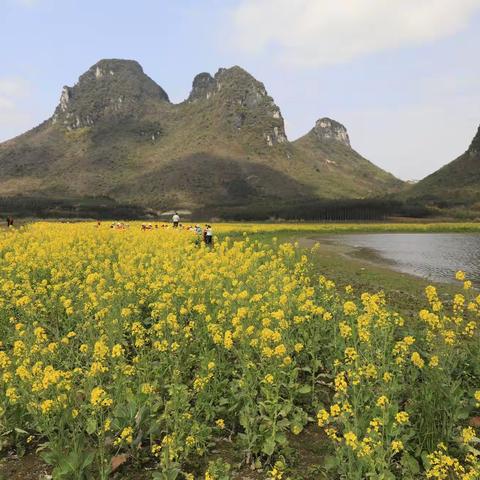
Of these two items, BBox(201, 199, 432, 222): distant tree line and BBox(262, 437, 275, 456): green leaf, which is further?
BBox(201, 199, 432, 222): distant tree line

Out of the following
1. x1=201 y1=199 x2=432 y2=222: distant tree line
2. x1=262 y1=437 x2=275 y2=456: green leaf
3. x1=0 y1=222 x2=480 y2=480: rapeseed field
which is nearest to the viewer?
x1=0 y1=222 x2=480 y2=480: rapeseed field

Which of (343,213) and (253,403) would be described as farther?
(343,213)

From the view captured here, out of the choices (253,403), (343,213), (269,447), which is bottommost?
(269,447)

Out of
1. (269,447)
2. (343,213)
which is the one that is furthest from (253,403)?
(343,213)

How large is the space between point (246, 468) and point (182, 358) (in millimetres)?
2341

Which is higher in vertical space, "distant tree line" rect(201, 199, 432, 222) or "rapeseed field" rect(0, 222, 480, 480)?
"distant tree line" rect(201, 199, 432, 222)

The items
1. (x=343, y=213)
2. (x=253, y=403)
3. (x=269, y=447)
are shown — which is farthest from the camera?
(x=343, y=213)

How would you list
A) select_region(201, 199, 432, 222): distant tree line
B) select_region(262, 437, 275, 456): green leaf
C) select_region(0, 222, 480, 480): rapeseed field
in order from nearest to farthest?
select_region(0, 222, 480, 480): rapeseed field, select_region(262, 437, 275, 456): green leaf, select_region(201, 199, 432, 222): distant tree line

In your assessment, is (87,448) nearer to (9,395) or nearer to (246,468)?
(9,395)

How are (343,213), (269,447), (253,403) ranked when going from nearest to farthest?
1. (269,447)
2. (253,403)
3. (343,213)

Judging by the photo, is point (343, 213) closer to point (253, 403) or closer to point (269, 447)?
point (253, 403)

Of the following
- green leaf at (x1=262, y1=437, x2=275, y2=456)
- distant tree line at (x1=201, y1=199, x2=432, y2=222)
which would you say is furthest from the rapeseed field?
distant tree line at (x1=201, y1=199, x2=432, y2=222)

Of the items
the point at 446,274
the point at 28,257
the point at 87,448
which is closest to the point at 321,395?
the point at 87,448

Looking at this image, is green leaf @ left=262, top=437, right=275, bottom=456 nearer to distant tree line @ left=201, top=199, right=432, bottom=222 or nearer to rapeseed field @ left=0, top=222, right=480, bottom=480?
rapeseed field @ left=0, top=222, right=480, bottom=480
